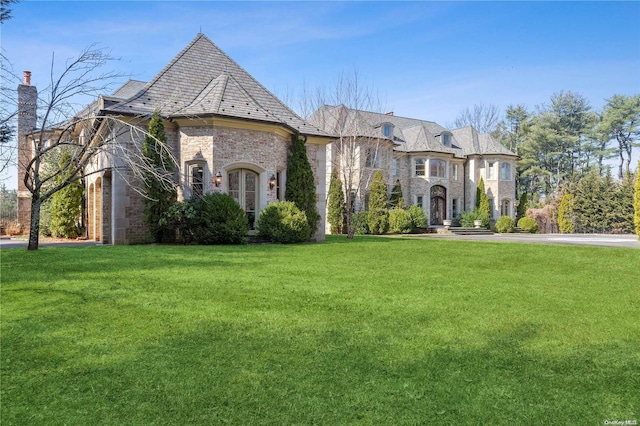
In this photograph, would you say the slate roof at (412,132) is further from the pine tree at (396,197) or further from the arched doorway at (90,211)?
the arched doorway at (90,211)

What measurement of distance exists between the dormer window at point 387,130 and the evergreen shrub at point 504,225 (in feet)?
35.9

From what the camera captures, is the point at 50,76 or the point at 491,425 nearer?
the point at 491,425

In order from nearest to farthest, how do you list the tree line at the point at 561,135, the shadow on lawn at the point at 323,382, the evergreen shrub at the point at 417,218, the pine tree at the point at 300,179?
the shadow on lawn at the point at 323,382 < the pine tree at the point at 300,179 < the evergreen shrub at the point at 417,218 < the tree line at the point at 561,135

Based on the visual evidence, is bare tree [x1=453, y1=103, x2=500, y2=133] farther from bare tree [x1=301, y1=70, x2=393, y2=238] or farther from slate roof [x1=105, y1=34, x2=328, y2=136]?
slate roof [x1=105, y1=34, x2=328, y2=136]

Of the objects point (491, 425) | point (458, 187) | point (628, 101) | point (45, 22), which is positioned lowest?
point (491, 425)

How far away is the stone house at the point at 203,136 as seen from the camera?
43.2 ft

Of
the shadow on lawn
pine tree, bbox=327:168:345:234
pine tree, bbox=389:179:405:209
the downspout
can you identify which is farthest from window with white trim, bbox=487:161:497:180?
the shadow on lawn

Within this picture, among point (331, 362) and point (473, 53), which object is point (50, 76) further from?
point (473, 53)

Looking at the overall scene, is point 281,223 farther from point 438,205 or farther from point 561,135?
point 561,135

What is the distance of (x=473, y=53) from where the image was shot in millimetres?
13383

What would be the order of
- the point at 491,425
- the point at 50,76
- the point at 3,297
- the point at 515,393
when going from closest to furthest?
1. the point at 491,425
2. the point at 515,393
3. the point at 3,297
4. the point at 50,76

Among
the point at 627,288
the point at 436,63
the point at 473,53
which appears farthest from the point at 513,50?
the point at 627,288

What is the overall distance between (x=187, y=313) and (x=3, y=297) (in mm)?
2604

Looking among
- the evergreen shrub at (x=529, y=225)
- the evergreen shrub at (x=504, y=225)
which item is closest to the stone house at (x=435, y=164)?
the evergreen shrub at (x=529, y=225)
